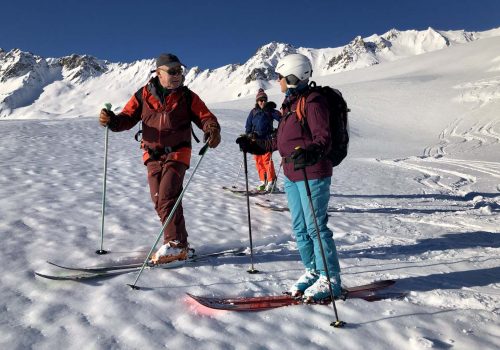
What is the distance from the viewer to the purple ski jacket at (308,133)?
12.9 feet

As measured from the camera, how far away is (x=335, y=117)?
4.16 meters

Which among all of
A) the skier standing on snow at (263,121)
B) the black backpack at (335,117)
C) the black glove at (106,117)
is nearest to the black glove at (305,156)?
the black backpack at (335,117)

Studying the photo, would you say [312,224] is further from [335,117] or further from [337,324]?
[335,117]

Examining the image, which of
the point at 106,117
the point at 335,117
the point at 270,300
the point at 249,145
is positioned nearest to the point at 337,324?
the point at 270,300

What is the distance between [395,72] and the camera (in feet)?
248

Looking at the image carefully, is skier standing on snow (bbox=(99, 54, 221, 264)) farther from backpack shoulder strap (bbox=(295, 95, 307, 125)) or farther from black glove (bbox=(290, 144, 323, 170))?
black glove (bbox=(290, 144, 323, 170))

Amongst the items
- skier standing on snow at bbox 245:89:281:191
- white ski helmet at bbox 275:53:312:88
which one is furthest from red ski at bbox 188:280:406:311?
skier standing on snow at bbox 245:89:281:191

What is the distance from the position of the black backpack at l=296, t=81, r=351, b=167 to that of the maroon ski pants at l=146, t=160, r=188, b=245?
1.68 meters

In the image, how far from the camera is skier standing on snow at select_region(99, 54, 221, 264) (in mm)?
4934

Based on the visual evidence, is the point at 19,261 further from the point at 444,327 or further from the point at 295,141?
the point at 444,327

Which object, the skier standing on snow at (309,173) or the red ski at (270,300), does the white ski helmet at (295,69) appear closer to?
the skier standing on snow at (309,173)

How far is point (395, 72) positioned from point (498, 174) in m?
64.6

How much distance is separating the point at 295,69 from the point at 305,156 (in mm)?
1036

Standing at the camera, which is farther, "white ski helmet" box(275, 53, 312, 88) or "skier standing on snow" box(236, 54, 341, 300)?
"white ski helmet" box(275, 53, 312, 88)
